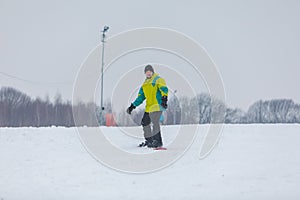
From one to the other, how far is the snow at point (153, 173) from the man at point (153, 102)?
58 cm

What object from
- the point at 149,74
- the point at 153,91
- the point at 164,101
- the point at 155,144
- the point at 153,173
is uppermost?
the point at 149,74

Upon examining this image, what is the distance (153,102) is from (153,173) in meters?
3.17

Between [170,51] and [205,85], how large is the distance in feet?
4.17

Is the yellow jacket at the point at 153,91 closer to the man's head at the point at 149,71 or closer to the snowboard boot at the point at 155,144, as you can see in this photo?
the man's head at the point at 149,71

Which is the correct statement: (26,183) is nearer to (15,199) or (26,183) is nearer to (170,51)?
(15,199)

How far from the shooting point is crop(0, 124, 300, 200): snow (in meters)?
5.62

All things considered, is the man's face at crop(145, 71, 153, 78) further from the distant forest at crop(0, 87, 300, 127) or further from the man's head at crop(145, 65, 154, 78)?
the distant forest at crop(0, 87, 300, 127)

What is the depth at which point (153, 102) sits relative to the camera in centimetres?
966

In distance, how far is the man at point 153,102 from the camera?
9288 mm

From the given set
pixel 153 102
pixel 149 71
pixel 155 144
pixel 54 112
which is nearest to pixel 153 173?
pixel 155 144

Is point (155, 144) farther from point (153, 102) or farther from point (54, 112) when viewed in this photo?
point (54, 112)

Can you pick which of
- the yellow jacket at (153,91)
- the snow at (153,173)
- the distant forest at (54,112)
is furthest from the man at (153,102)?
the distant forest at (54,112)

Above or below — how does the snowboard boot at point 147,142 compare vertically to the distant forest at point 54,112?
below

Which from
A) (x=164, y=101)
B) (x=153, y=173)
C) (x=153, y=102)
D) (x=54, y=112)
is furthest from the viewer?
(x=54, y=112)
